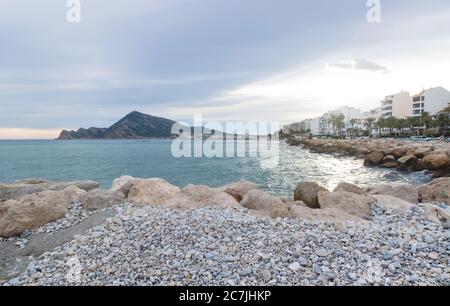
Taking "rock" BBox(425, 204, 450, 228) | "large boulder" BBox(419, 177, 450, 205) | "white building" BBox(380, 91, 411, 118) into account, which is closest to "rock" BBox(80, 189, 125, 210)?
"rock" BBox(425, 204, 450, 228)

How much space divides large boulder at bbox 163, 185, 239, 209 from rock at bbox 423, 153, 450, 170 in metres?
24.7

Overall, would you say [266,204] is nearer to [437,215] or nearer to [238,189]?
[238,189]

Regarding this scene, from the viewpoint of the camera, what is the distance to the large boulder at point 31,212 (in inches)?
257

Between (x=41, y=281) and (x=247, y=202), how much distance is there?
5.09 metres

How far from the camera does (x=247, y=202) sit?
811cm

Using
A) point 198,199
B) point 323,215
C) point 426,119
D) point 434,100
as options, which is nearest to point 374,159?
point 323,215

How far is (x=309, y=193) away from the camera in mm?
9844

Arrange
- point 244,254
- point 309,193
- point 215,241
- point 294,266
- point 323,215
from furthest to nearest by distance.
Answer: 1. point 309,193
2. point 323,215
3. point 215,241
4. point 244,254
5. point 294,266

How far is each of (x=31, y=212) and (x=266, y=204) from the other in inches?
232

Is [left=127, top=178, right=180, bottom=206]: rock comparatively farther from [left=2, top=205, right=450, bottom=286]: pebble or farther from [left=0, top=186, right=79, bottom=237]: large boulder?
[left=0, top=186, right=79, bottom=237]: large boulder

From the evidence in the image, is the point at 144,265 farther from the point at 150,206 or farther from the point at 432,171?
the point at 432,171

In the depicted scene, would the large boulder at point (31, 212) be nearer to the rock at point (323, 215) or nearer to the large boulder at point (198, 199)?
the large boulder at point (198, 199)

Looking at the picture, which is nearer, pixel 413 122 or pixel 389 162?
pixel 389 162
